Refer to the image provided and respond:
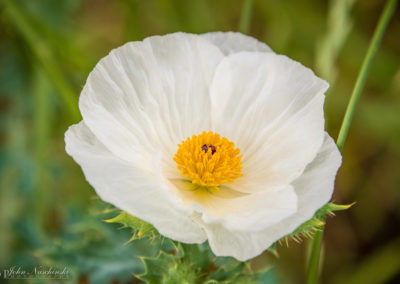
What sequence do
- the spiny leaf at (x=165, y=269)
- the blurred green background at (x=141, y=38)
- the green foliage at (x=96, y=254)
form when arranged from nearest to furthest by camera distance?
1. the spiny leaf at (x=165, y=269)
2. the green foliage at (x=96, y=254)
3. the blurred green background at (x=141, y=38)

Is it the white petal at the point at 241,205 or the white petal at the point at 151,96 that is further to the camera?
the white petal at the point at 151,96

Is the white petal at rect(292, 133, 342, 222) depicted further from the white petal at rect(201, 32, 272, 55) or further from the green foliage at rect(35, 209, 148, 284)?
the green foliage at rect(35, 209, 148, 284)

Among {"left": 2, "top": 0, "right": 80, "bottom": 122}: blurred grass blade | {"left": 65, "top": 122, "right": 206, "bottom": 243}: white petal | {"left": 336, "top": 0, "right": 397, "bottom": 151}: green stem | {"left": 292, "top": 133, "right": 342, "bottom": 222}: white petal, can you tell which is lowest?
{"left": 2, "top": 0, "right": 80, "bottom": 122}: blurred grass blade

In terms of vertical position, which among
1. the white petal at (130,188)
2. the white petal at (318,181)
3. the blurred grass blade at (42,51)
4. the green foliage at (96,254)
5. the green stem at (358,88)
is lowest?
the green foliage at (96,254)

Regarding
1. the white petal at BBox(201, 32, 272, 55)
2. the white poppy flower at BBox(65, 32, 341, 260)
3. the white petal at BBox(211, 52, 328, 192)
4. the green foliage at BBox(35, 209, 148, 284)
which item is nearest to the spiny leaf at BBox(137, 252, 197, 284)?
the white poppy flower at BBox(65, 32, 341, 260)

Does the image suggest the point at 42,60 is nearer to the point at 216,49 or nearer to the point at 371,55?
the point at 216,49

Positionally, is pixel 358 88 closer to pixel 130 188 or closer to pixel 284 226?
pixel 284 226

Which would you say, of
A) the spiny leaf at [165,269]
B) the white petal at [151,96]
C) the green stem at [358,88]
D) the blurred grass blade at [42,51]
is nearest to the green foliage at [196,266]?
the spiny leaf at [165,269]

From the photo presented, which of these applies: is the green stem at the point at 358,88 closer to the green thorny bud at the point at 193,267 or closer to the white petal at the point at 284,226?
the white petal at the point at 284,226
